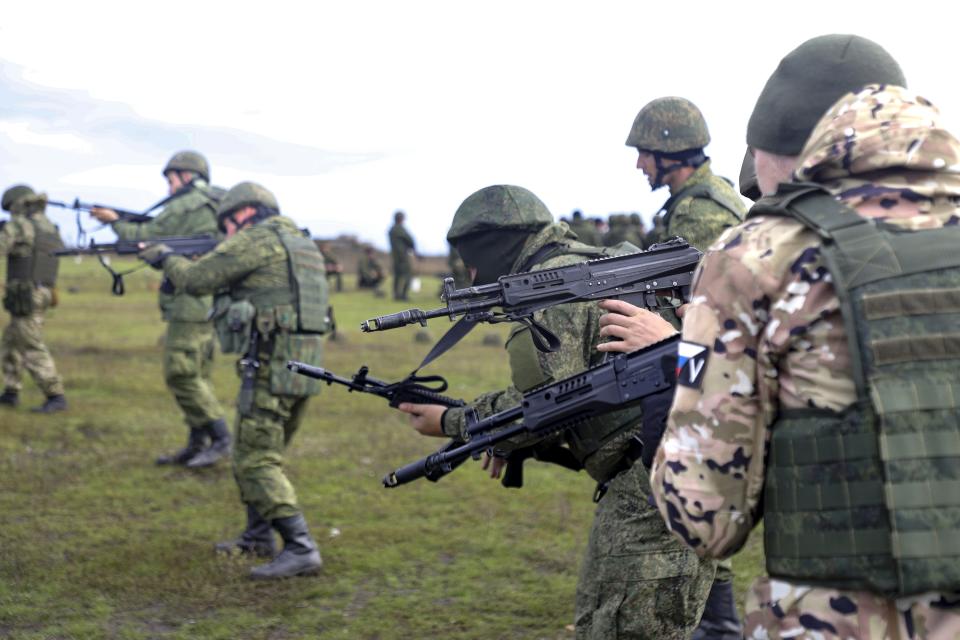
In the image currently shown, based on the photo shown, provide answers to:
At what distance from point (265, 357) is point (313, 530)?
60.4 inches

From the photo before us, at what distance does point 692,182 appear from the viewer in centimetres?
589

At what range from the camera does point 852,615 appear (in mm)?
1970

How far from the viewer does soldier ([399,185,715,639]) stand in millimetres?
3621

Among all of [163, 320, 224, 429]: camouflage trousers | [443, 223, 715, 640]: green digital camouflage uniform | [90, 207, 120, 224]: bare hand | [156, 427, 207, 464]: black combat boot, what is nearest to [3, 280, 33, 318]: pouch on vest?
[90, 207, 120, 224]: bare hand

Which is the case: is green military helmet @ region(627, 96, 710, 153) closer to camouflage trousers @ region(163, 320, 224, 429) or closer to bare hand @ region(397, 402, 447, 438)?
bare hand @ region(397, 402, 447, 438)

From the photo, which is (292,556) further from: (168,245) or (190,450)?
(168,245)

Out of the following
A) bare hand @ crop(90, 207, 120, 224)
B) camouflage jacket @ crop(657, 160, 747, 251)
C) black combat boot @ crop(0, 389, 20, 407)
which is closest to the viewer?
camouflage jacket @ crop(657, 160, 747, 251)

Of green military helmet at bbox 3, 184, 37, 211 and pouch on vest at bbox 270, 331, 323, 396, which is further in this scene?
green military helmet at bbox 3, 184, 37, 211

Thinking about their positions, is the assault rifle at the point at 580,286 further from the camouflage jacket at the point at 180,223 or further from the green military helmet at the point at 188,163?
the green military helmet at the point at 188,163

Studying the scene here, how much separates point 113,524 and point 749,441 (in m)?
6.34

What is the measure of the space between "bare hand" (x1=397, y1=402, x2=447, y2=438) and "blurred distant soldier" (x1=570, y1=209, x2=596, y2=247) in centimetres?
1815

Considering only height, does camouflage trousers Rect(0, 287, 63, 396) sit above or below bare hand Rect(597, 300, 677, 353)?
below

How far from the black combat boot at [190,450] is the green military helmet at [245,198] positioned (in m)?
2.93

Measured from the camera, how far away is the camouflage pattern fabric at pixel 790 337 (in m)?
1.98
